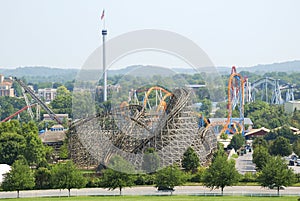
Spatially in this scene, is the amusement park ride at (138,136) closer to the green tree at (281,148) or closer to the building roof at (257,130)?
the green tree at (281,148)

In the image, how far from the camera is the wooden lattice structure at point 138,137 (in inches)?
1810

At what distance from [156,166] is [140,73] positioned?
331 feet

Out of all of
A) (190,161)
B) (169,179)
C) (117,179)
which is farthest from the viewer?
(190,161)

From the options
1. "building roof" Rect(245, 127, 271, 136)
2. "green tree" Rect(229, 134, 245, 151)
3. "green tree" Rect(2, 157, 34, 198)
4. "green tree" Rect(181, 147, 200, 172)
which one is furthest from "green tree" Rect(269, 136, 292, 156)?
"green tree" Rect(2, 157, 34, 198)

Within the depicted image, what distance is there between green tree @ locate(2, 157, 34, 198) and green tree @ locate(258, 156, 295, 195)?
12.0m

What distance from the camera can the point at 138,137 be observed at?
4706 centimetres

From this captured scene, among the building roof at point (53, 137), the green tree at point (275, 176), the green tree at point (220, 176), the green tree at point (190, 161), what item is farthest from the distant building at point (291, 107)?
the green tree at point (220, 176)

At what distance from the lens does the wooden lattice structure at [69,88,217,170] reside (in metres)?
46.0

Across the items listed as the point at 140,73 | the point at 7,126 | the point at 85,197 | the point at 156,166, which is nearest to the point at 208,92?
the point at 140,73

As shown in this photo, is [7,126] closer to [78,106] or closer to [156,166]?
[156,166]

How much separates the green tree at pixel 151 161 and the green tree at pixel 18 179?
26.6 ft

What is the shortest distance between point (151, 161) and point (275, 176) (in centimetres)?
969

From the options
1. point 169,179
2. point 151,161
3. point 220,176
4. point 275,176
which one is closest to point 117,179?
point 169,179

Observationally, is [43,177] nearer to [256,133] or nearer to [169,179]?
[169,179]
